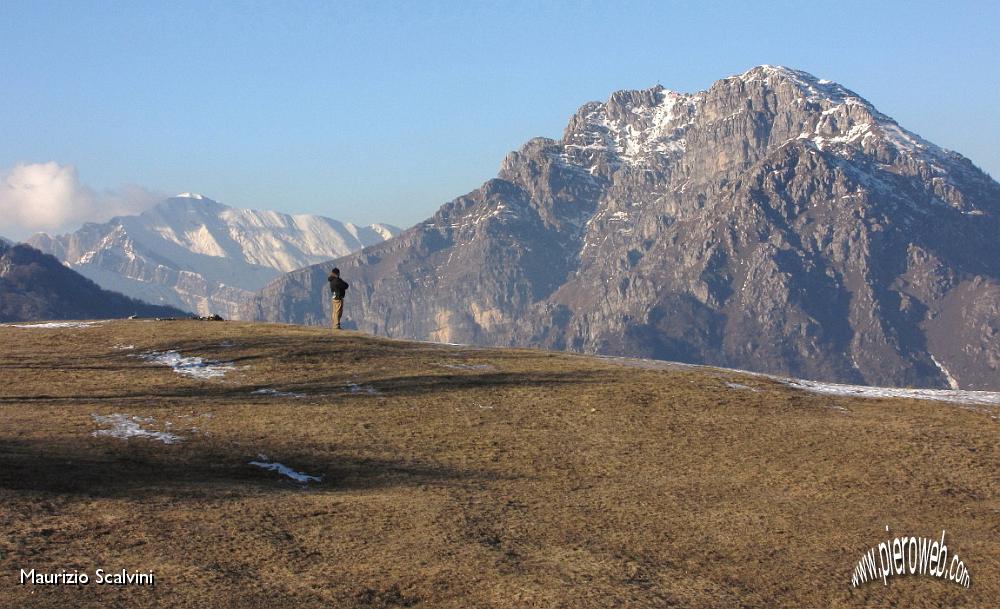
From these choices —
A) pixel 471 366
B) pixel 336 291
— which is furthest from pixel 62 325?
pixel 471 366

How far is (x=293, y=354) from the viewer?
49188mm

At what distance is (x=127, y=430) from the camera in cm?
3422

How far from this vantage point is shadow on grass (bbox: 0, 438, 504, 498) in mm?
27391

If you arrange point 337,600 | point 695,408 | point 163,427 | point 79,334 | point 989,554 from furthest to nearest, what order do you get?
1. point 79,334
2. point 695,408
3. point 163,427
4. point 989,554
5. point 337,600

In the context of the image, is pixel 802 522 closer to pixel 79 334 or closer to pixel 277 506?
pixel 277 506

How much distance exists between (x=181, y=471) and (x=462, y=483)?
8.62 metres

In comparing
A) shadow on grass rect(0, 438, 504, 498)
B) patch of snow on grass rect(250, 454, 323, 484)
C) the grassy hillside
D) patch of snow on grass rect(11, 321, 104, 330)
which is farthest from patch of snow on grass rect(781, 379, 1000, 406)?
patch of snow on grass rect(11, 321, 104, 330)

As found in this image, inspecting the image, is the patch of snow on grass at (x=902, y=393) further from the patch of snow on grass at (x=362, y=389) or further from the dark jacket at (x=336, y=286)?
the dark jacket at (x=336, y=286)

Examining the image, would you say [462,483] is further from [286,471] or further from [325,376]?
[325,376]

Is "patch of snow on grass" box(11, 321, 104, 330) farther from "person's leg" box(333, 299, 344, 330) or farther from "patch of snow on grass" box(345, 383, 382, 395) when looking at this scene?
"patch of snow on grass" box(345, 383, 382, 395)

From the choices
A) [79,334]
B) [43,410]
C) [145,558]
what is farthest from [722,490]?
[79,334]

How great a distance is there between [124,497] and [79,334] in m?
30.3

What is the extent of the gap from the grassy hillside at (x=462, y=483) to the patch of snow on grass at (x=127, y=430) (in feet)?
0.46

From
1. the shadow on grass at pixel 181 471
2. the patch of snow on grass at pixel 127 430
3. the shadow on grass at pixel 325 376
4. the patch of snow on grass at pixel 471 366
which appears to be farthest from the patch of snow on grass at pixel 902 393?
the patch of snow on grass at pixel 127 430
